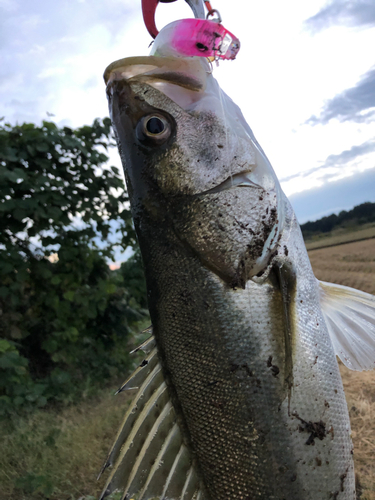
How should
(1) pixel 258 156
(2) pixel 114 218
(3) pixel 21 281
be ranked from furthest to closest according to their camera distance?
(2) pixel 114 218 < (3) pixel 21 281 < (1) pixel 258 156

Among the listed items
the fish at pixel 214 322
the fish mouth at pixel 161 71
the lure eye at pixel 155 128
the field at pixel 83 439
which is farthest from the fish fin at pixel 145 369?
the field at pixel 83 439

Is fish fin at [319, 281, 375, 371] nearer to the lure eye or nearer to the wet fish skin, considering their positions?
the wet fish skin

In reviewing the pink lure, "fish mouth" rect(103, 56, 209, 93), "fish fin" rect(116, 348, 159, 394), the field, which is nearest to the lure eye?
"fish mouth" rect(103, 56, 209, 93)

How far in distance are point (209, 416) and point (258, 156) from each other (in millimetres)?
980

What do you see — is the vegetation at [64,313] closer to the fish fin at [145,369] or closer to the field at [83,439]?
the field at [83,439]

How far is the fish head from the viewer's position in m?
A: 1.38

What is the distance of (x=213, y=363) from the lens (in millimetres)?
1327

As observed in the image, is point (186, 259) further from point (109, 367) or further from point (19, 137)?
point (109, 367)

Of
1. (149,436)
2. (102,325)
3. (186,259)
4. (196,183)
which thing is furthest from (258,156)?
(102,325)

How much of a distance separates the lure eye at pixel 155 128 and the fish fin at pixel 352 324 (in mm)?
931

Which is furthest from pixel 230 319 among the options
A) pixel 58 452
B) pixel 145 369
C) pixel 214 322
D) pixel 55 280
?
pixel 55 280

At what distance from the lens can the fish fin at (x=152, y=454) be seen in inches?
53.4

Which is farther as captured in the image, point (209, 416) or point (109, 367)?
point (109, 367)

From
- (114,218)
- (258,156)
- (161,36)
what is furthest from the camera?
(114,218)
